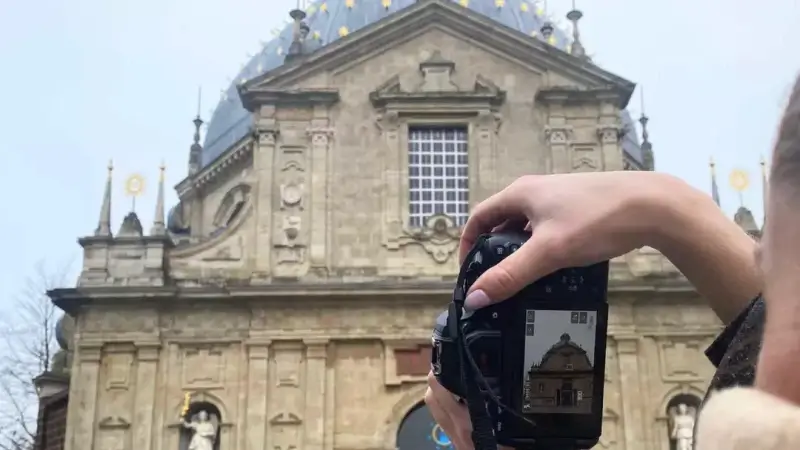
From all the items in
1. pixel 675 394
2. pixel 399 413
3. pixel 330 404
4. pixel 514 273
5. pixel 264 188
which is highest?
pixel 264 188

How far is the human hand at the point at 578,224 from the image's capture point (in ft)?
6.84

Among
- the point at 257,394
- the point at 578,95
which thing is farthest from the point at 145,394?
the point at 578,95

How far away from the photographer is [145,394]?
1741 cm

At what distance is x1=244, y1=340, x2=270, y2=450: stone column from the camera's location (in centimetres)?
1703

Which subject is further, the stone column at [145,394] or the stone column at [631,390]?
the stone column at [631,390]

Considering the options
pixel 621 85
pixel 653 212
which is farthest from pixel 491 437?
pixel 621 85

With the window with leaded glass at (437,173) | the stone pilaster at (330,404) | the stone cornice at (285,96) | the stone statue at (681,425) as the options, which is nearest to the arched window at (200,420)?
the stone pilaster at (330,404)

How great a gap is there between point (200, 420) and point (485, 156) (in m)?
8.08

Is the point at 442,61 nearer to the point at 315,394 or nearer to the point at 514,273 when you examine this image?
the point at 315,394

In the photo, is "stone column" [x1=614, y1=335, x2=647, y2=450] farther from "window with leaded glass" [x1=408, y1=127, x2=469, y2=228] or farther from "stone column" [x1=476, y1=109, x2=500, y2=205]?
"window with leaded glass" [x1=408, y1=127, x2=469, y2=228]

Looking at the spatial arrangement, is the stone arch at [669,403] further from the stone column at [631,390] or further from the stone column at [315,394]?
the stone column at [315,394]

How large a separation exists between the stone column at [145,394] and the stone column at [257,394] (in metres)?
1.85

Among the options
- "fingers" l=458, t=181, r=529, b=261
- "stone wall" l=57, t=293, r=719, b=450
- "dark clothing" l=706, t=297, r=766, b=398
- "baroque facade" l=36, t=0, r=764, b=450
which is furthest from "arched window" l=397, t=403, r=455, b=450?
"dark clothing" l=706, t=297, r=766, b=398

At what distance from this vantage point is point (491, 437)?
6.60 feet
